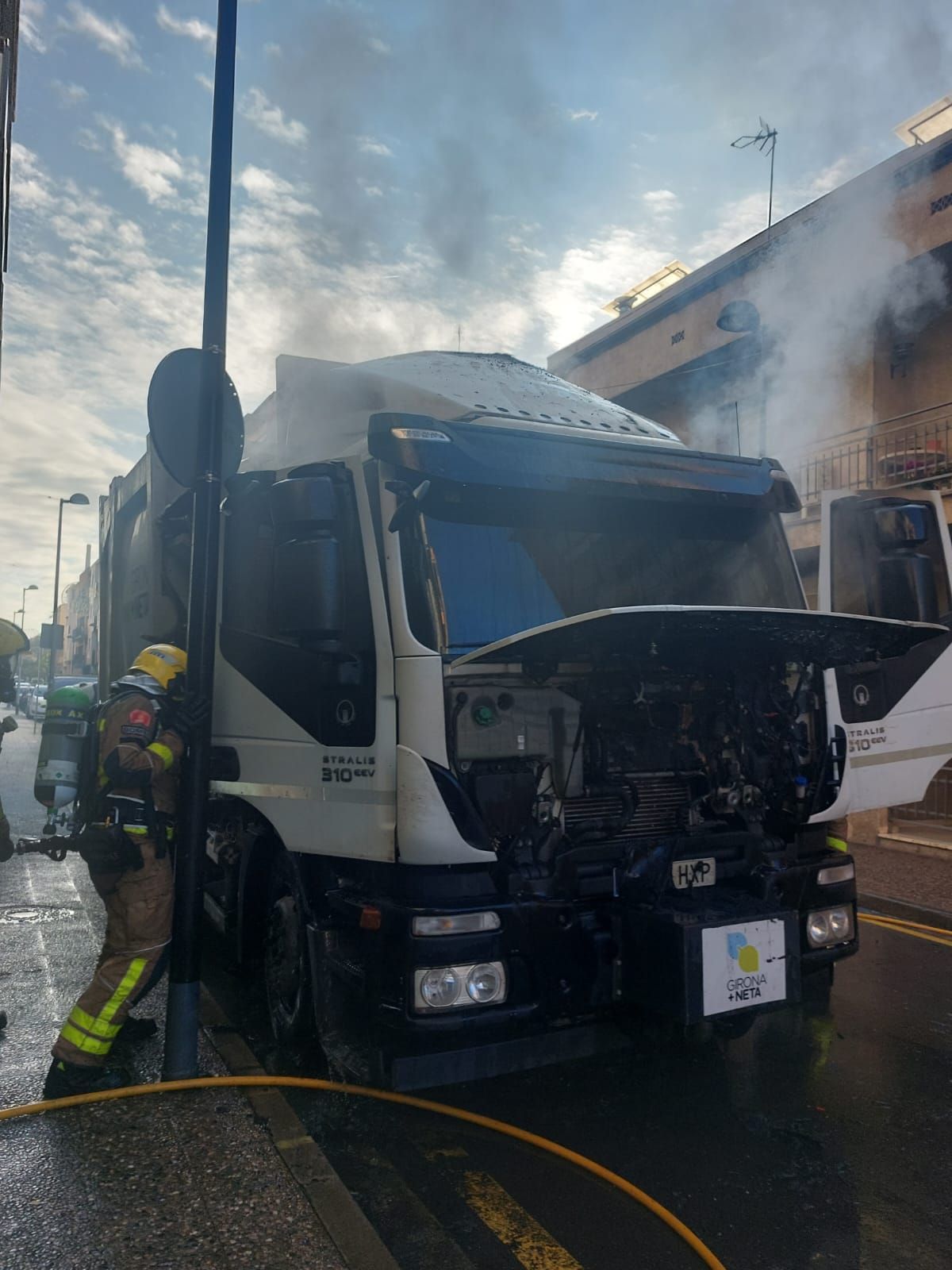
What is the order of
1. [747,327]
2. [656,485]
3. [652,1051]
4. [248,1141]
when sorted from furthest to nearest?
[747,327], [652,1051], [656,485], [248,1141]

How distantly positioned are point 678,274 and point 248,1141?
1842 cm

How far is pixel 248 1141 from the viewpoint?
3.10 m

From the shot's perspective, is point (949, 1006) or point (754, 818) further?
point (949, 1006)

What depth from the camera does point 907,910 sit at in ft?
23.6

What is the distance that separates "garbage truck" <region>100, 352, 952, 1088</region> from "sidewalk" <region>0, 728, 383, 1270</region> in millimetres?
511

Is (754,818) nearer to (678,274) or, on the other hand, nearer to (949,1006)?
(949,1006)

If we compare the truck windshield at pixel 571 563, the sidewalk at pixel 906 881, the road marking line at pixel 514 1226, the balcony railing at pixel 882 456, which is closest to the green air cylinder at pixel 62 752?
the truck windshield at pixel 571 563

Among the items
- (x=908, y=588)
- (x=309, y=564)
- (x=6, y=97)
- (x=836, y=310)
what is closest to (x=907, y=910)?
(x=908, y=588)

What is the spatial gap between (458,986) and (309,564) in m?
1.52

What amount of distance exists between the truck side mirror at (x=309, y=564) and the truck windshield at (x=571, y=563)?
28 centimetres

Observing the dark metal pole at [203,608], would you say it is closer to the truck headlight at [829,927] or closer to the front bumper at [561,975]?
the front bumper at [561,975]

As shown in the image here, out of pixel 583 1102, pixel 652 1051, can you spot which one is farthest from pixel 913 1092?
pixel 583 1102

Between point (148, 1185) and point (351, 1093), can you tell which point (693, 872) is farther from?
point (148, 1185)

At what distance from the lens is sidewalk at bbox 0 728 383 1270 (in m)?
2.54
